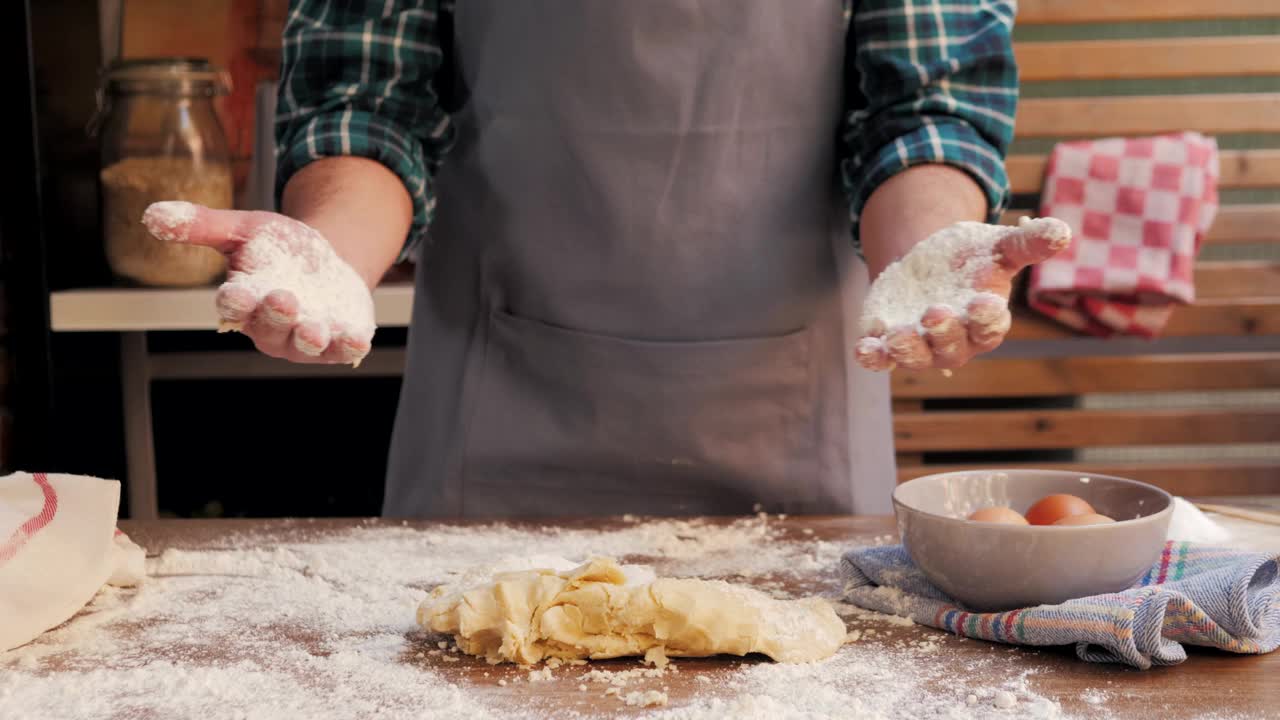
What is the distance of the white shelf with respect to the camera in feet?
6.55

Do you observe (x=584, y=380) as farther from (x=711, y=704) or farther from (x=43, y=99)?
(x=43, y=99)

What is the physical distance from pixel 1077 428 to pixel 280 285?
93.0 inches

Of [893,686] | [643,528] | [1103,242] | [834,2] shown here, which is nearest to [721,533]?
[643,528]

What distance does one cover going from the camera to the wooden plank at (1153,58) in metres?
2.67

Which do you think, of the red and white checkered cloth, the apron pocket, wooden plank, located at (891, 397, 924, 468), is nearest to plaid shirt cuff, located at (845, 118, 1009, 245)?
the apron pocket

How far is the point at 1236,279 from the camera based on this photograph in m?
2.72

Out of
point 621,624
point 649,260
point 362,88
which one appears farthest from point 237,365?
point 621,624

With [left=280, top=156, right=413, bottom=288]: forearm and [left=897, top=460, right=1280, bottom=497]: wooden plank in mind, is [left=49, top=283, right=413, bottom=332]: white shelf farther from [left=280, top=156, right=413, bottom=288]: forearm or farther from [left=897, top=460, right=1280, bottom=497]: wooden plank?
[left=897, top=460, right=1280, bottom=497]: wooden plank

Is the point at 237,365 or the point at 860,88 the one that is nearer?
the point at 860,88

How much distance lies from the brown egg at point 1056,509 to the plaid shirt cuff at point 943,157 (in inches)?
15.6

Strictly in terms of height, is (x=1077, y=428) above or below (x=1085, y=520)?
below

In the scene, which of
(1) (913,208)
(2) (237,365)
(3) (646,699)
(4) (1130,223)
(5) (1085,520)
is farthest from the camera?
(4) (1130,223)

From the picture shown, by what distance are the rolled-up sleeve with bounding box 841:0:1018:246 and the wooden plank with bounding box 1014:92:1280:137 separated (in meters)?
1.57

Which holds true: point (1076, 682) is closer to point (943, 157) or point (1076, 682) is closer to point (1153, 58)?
point (943, 157)
